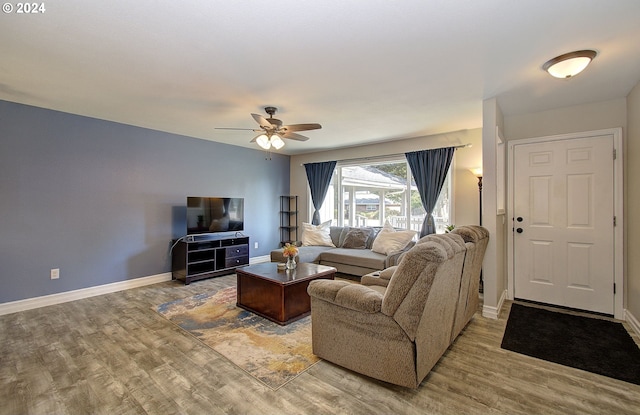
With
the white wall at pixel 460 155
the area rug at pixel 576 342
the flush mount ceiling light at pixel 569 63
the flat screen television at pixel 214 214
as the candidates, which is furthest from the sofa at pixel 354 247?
the flush mount ceiling light at pixel 569 63

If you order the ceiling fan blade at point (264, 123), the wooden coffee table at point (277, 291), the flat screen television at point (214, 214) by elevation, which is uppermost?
the ceiling fan blade at point (264, 123)

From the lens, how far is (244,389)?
6.31 ft

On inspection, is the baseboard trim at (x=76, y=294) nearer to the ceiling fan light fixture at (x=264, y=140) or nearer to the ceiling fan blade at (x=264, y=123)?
the ceiling fan light fixture at (x=264, y=140)

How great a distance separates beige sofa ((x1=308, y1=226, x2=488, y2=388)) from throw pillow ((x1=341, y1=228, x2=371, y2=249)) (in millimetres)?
2721

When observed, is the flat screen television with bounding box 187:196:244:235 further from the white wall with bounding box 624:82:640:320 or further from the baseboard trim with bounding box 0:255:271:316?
the white wall with bounding box 624:82:640:320

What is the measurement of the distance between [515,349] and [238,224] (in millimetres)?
4399

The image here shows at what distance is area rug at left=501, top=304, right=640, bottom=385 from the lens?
7.23 feet

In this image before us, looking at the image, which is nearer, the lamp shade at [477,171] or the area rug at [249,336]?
the area rug at [249,336]

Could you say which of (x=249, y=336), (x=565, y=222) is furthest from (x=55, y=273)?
(x=565, y=222)

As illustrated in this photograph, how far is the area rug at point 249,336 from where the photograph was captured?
→ 7.13 ft

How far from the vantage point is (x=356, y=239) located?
516 centimetres

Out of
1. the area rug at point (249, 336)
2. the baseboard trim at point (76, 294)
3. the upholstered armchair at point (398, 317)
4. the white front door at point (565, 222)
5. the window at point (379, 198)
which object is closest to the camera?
the upholstered armchair at point (398, 317)

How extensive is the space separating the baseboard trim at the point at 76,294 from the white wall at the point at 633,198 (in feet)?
19.7

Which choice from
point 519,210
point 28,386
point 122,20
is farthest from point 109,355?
point 519,210
